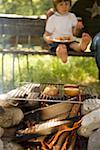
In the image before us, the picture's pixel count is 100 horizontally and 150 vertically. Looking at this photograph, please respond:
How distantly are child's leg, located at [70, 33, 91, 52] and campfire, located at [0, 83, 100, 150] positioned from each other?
89cm

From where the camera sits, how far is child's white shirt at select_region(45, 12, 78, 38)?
391 cm

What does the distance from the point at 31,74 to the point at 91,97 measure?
2105 mm

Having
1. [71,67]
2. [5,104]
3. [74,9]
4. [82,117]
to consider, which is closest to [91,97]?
[82,117]

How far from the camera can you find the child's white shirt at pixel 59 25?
3.91m

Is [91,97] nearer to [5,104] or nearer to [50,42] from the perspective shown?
[5,104]

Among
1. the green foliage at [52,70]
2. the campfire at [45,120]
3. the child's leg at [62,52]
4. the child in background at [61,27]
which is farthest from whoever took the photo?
the green foliage at [52,70]

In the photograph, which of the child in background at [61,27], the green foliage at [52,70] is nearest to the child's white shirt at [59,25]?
the child in background at [61,27]

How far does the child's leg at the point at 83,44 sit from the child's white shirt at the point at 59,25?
0.65 ft

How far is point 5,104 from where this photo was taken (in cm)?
272

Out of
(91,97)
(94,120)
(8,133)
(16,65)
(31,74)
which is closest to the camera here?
(94,120)

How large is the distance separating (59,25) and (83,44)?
0.38 metres

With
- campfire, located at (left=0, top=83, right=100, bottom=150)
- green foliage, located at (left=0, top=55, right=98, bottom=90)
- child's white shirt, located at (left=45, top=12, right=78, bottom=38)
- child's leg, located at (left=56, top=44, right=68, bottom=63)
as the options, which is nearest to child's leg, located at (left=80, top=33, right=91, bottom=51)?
child's leg, located at (left=56, top=44, right=68, bottom=63)

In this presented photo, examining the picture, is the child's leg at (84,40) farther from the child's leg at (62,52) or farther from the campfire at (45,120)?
the campfire at (45,120)

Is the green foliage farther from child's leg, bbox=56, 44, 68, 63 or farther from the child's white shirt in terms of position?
child's leg, bbox=56, 44, 68, 63
